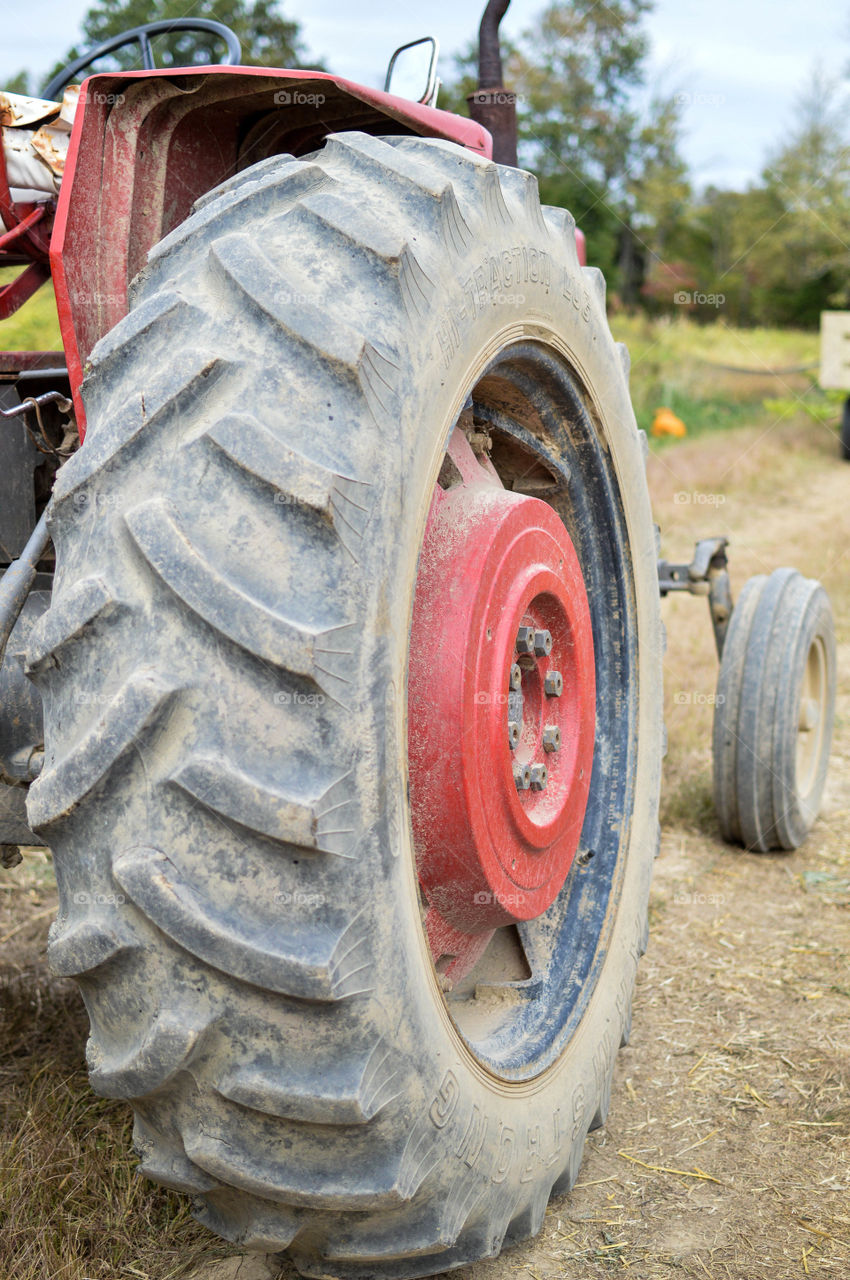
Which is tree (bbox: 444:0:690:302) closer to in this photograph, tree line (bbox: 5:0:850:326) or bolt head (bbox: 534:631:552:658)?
tree line (bbox: 5:0:850:326)

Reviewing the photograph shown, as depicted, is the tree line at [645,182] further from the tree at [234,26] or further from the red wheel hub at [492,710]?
the red wheel hub at [492,710]

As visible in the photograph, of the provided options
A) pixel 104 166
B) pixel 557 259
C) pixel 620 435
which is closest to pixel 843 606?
pixel 620 435

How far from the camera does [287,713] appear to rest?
3.78 feet

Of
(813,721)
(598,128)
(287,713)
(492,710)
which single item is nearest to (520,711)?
(492,710)

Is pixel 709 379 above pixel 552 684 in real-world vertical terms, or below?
below

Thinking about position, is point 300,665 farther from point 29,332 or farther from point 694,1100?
point 29,332

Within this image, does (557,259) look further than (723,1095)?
No

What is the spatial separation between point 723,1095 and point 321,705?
161 centimetres

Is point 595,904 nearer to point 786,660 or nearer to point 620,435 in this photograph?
point 620,435

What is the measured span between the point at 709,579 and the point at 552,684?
194 centimetres

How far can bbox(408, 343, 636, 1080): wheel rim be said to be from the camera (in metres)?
1.59

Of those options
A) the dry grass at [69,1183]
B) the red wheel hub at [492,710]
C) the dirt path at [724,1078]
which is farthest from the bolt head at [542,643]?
the dry grass at [69,1183]

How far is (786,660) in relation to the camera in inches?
Answer: 137

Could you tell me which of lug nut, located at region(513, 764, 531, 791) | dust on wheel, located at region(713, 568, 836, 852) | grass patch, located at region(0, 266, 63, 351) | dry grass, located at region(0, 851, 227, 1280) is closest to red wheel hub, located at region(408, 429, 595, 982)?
lug nut, located at region(513, 764, 531, 791)
